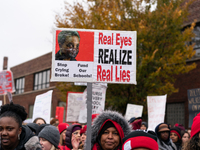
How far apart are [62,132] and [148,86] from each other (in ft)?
24.2

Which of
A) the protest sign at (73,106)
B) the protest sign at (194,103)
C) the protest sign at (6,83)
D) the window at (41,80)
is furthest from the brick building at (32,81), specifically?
the protest sign at (194,103)

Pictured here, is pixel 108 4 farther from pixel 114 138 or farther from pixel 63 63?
pixel 114 138

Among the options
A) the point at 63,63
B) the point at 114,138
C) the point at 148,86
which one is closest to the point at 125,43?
the point at 63,63

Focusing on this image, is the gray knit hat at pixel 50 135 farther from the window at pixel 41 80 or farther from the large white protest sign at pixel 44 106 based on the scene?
the window at pixel 41 80

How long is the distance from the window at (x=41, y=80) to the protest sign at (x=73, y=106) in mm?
20718

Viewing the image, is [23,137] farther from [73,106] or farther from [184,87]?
[184,87]

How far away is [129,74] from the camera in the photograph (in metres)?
4.21

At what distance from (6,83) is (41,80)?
22346 millimetres

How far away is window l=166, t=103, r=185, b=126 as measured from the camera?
16.0m

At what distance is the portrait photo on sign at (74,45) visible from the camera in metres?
4.15

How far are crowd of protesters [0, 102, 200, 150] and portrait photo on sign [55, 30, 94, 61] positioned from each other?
96 centimetres

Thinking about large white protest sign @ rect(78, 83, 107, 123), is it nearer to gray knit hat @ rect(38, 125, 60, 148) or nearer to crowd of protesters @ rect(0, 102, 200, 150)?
crowd of protesters @ rect(0, 102, 200, 150)

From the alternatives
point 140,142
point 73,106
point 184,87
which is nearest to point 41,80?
point 184,87

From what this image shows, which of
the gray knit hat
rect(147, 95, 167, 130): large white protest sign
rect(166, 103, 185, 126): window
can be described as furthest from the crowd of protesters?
rect(166, 103, 185, 126): window
